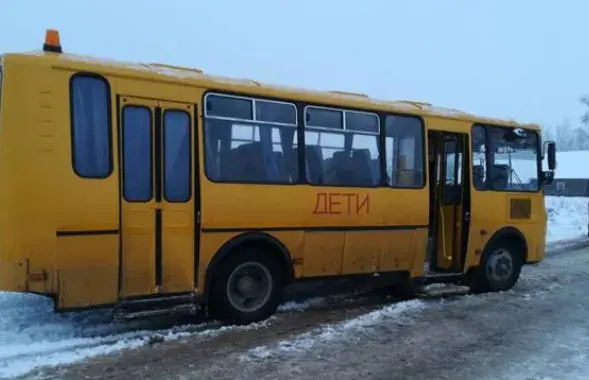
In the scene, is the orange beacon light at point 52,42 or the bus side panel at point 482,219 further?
the bus side panel at point 482,219

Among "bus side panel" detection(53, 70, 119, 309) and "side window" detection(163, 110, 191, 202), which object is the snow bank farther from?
"bus side panel" detection(53, 70, 119, 309)

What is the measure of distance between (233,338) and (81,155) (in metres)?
2.61

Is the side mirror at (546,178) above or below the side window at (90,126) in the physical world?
below

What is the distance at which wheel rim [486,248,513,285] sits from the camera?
10570 millimetres

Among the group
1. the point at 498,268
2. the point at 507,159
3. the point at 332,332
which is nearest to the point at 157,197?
the point at 332,332

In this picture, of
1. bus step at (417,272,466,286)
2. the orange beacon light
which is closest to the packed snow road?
bus step at (417,272,466,286)

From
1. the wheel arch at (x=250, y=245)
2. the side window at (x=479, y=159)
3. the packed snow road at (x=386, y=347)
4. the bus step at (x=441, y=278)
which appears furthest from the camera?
the side window at (x=479, y=159)

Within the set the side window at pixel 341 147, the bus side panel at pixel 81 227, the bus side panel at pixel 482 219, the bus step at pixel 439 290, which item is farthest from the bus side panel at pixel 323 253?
the bus side panel at pixel 482 219

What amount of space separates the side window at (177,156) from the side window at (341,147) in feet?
5.70

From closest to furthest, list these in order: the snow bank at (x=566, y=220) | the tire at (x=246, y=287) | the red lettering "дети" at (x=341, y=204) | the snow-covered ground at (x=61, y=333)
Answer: the snow-covered ground at (x=61, y=333), the tire at (x=246, y=287), the red lettering "дети" at (x=341, y=204), the snow bank at (x=566, y=220)

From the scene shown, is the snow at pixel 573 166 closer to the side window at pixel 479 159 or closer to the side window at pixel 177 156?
the side window at pixel 479 159

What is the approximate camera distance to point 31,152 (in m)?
6.36

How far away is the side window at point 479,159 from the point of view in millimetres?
10320

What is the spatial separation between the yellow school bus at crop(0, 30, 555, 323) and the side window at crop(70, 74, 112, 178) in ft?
0.05
